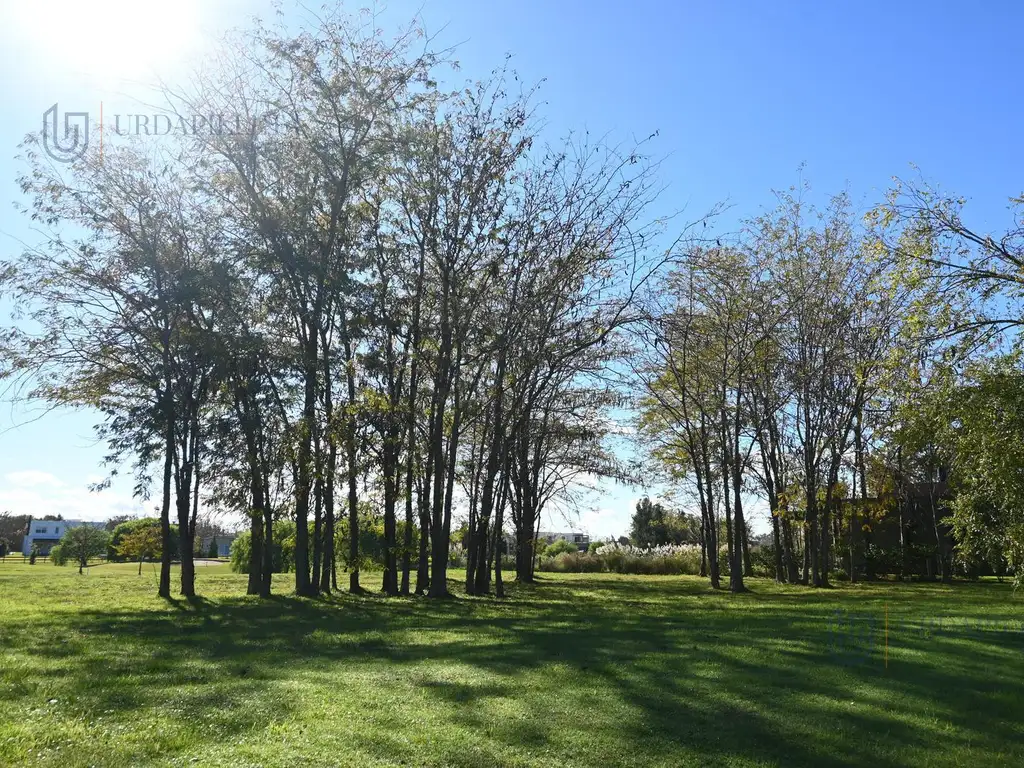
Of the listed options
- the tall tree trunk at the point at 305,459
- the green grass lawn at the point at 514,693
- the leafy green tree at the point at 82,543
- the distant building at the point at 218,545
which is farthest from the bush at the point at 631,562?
the distant building at the point at 218,545

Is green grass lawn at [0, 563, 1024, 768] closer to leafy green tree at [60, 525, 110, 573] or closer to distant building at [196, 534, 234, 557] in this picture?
leafy green tree at [60, 525, 110, 573]

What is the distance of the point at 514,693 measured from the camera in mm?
8219

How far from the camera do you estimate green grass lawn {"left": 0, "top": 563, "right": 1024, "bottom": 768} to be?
6285mm

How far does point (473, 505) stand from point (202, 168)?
12789 millimetres

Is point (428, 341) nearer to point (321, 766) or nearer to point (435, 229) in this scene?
point (435, 229)

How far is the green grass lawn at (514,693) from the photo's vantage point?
6.29 meters

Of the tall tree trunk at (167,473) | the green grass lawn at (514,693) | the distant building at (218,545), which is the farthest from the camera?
the distant building at (218,545)

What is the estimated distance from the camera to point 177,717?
6.98 meters

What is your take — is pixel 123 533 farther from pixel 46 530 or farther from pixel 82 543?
pixel 46 530

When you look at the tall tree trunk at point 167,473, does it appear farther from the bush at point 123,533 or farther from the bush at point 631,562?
the bush at point 631,562

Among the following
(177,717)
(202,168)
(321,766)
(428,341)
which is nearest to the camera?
(321,766)

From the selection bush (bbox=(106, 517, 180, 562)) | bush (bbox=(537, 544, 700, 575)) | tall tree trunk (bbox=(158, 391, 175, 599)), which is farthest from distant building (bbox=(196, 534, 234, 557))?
tall tree trunk (bbox=(158, 391, 175, 599))

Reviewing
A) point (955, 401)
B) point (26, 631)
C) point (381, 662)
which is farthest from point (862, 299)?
point (26, 631)

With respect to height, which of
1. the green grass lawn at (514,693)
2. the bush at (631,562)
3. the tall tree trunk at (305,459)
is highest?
the tall tree trunk at (305,459)
